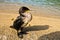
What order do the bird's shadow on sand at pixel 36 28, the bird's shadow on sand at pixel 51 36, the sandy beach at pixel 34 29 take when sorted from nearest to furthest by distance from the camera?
the bird's shadow on sand at pixel 51 36 < the sandy beach at pixel 34 29 < the bird's shadow on sand at pixel 36 28

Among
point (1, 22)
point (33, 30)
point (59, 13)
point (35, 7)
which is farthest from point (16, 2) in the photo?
point (33, 30)

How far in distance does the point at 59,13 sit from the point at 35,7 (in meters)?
1.35

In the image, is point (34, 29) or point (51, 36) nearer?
point (51, 36)

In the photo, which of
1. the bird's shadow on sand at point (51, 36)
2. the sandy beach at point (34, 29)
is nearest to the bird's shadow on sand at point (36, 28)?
the sandy beach at point (34, 29)

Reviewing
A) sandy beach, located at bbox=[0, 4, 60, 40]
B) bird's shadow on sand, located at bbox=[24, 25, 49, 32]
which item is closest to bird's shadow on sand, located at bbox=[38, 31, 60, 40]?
sandy beach, located at bbox=[0, 4, 60, 40]

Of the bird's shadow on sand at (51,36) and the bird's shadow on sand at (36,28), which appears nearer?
the bird's shadow on sand at (51,36)

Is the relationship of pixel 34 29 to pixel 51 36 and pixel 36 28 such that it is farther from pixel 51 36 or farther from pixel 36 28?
pixel 51 36

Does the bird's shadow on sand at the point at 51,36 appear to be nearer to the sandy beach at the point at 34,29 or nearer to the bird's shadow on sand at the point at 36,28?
the sandy beach at the point at 34,29

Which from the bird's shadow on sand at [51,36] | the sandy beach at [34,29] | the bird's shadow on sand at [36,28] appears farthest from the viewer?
the bird's shadow on sand at [36,28]

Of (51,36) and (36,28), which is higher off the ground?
(51,36)

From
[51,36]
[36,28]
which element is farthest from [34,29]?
[51,36]

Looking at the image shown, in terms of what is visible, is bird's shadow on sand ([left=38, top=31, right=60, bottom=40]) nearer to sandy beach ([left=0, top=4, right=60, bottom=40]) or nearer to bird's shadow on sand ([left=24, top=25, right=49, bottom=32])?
sandy beach ([left=0, top=4, right=60, bottom=40])

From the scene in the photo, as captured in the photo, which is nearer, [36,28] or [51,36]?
[51,36]

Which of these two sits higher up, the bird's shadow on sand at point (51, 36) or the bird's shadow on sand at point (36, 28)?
the bird's shadow on sand at point (51, 36)
